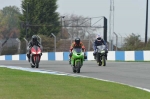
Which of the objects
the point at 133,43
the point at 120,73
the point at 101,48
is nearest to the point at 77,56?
the point at 120,73

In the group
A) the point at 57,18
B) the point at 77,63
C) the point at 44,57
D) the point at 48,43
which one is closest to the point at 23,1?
the point at 57,18

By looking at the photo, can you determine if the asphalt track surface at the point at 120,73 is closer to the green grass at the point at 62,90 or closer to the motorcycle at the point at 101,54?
the green grass at the point at 62,90

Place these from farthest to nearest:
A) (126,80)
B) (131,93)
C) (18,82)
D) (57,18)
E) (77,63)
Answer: (57,18) < (77,63) < (126,80) < (18,82) < (131,93)

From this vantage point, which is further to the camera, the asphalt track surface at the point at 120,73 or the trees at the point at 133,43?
the trees at the point at 133,43

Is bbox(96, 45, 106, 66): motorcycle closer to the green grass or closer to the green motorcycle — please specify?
the green motorcycle

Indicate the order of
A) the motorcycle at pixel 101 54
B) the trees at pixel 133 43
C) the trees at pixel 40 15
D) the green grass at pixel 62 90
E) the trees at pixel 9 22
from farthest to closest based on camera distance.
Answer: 1. the trees at pixel 9 22
2. the trees at pixel 40 15
3. the trees at pixel 133 43
4. the motorcycle at pixel 101 54
5. the green grass at pixel 62 90

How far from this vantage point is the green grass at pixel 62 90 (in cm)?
1177

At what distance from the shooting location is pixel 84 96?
468 inches

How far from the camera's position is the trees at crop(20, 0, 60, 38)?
272 ft

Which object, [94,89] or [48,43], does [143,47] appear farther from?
[94,89]

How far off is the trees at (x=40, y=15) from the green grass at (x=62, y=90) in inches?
2641

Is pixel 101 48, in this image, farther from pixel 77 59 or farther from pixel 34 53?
pixel 77 59

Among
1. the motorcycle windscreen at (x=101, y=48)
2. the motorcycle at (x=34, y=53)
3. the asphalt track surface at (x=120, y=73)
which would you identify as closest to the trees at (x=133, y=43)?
the motorcycle windscreen at (x=101, y=48)

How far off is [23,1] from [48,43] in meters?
33.0
